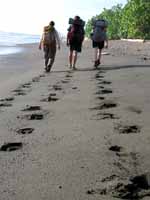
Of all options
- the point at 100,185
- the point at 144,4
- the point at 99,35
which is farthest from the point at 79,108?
the point at 144,4

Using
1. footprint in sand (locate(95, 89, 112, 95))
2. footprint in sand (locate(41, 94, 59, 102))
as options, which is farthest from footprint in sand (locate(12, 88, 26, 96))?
footprint in sand (locate(95, 89, 112, 95))

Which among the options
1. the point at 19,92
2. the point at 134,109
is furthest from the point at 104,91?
the point at 134,109

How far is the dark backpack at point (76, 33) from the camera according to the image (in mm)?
15859

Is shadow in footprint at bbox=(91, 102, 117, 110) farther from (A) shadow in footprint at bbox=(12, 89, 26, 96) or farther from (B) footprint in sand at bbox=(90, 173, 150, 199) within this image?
(B) footprint in sand at bbox=(90, 173, 150, 199)

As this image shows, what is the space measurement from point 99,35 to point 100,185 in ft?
39.7

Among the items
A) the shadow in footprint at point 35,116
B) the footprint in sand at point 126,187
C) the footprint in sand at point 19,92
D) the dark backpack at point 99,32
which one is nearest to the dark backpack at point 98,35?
the dark backpack at point 99,32

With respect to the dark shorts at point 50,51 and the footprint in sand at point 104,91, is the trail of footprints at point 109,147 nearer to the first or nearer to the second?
the footprint in sand at point 104,91

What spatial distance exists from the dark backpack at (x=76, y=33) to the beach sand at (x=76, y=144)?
17.7 ft

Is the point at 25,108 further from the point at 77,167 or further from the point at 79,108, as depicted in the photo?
the point at 77,167

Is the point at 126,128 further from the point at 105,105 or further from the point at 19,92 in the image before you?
the point at 19,92

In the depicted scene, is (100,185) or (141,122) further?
(141,122)

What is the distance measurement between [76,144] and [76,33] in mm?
10413

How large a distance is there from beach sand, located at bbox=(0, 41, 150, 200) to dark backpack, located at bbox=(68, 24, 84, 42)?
5382 millimetres

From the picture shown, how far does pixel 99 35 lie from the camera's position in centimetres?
1623
